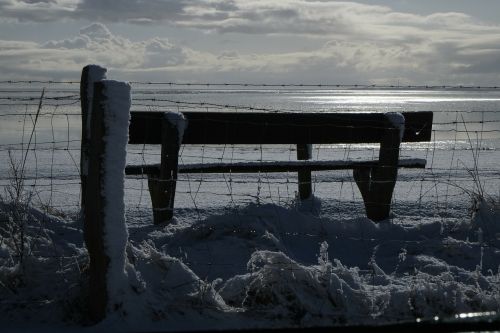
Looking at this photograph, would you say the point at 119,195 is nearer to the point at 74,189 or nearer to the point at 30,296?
the point at 30,296

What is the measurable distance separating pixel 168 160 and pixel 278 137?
43.8 inches

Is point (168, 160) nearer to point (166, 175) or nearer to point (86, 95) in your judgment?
point (166, 175)

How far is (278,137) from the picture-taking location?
6.83m

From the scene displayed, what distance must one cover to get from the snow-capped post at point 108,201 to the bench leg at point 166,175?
2107 mm

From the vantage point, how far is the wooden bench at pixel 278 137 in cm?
654

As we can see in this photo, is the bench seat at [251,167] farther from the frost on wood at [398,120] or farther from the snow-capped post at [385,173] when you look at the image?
the frost on wood at [398,120]

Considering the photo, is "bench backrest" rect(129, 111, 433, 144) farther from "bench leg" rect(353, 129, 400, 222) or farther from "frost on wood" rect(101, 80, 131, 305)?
"frost on wood" rect(101, 80, 131, 305)

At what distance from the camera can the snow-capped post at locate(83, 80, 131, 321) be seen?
160 inches

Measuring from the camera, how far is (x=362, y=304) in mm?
4293

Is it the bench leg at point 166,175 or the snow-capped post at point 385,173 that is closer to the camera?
the bench leg at point 166,175

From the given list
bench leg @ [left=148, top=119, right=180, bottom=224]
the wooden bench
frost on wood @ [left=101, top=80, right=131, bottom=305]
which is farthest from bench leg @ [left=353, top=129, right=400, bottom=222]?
frost on wood @ [left=101, top=80, right=131, bottom=305]

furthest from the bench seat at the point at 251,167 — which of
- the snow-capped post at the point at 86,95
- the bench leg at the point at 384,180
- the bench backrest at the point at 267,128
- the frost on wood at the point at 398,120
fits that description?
the snow-capped post at the point at 86,95

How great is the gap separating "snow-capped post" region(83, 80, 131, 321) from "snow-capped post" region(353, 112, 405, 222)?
3.67 m

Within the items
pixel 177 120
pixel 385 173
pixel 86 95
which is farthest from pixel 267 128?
pixel 86 95
